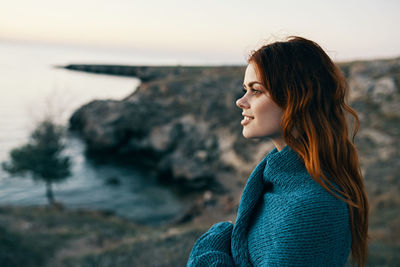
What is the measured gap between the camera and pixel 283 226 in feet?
5.13

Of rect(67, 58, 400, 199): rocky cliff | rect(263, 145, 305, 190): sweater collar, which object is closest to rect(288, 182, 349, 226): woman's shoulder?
rect(263, 145, 305, 190): sweater collar

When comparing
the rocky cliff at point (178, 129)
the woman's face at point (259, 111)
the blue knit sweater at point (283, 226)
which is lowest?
the rocky cliff at point (178, 129)

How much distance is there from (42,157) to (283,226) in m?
25.7

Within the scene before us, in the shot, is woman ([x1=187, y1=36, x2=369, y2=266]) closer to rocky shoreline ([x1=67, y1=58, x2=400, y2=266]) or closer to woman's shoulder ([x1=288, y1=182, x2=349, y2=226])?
woman's shoulder ([x1=288, y1=182, x2=349, y2=226])

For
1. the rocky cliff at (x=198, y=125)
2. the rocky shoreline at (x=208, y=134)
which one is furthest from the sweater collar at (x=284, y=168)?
the rocky cliff at (x=198, y=125)

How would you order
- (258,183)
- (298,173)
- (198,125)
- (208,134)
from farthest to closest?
(198,125)
(208,134)
(258,183)
(298,173)

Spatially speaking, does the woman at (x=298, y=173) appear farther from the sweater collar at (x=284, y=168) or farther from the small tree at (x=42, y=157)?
the small tree at (x=42, y=157)

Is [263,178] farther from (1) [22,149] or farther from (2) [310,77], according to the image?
(1) [22,149]

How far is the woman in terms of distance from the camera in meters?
1.54

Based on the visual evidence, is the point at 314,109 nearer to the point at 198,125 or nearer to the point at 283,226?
the point at 283,226

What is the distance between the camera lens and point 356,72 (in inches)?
1438

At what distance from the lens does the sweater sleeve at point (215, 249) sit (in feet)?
5.94

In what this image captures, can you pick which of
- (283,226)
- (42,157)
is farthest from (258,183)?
(42,157)

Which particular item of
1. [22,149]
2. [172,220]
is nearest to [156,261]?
[172,220]
